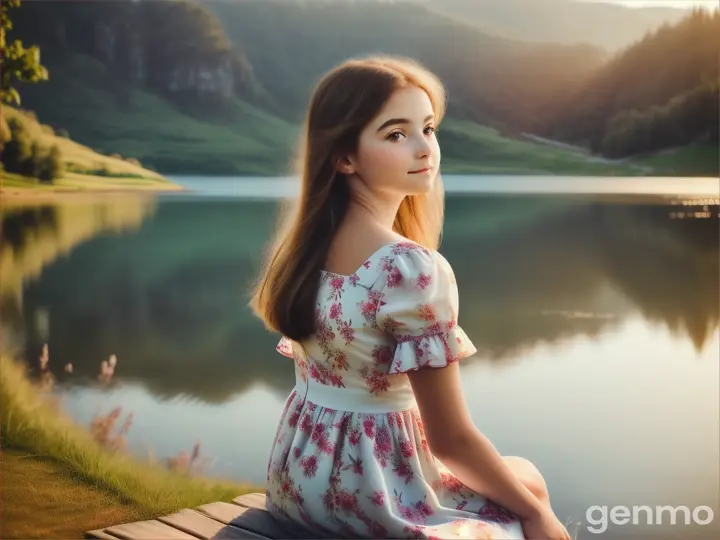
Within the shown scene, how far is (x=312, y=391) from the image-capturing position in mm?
1420

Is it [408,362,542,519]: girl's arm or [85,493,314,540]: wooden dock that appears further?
[85,493,314,540]: wooden dock

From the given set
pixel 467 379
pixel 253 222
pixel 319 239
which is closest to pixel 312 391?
pixel 319 239

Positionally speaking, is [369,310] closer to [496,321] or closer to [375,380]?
[375,380]

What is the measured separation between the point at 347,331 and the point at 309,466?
0.26 meters

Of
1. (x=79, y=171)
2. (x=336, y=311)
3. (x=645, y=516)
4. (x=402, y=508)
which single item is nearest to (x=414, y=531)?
(x=402, y=508)

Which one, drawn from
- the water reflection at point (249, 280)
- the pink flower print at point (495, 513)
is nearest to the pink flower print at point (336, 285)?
the pink flower print at point (495, 513)

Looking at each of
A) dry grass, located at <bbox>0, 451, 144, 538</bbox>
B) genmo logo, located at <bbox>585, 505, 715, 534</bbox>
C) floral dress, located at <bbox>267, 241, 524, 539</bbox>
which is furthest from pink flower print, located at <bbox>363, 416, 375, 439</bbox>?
genmo logo, located at <bbox>585, 505, 715, 534</bbox>

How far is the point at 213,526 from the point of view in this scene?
1575mm

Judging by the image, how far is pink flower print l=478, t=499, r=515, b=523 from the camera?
1.30 m

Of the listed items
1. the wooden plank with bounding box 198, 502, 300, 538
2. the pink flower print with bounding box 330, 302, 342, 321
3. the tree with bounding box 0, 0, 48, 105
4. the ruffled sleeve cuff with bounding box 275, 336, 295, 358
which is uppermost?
the tree with bounding box 0, 0, 48, 105

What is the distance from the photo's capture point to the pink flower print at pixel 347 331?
130 cm

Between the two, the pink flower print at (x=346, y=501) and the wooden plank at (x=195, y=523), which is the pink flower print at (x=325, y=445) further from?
the wooden plank at (x=195, y=523)

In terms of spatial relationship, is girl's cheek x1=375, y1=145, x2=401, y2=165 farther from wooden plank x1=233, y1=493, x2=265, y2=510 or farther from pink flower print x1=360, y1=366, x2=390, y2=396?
wooden plank x1=233, y1=493, x2=265, y2=510

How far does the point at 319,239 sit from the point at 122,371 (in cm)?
186
